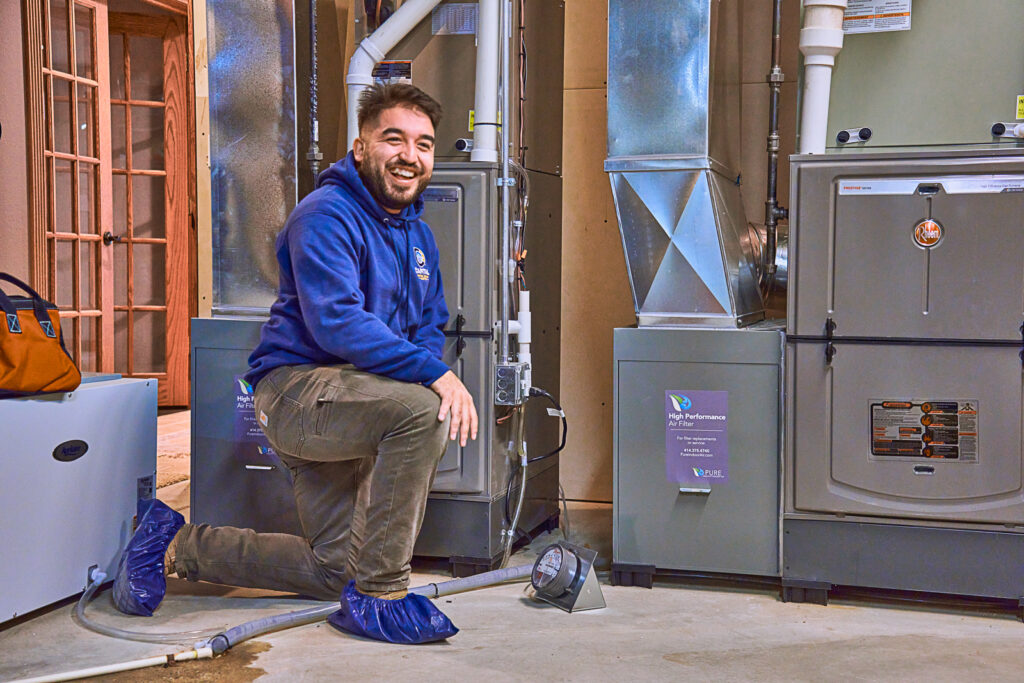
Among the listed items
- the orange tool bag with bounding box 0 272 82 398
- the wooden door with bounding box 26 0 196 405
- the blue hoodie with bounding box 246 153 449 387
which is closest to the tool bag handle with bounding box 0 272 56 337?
the orange tool bag with bounding box 0 272 82 398

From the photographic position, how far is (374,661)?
85.3 inches

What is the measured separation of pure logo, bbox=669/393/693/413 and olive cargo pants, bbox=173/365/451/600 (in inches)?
30.5

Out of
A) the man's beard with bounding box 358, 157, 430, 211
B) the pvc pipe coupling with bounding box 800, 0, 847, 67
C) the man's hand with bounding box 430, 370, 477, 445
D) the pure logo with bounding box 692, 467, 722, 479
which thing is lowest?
the pure logo with bounding box 692, 467, 722, 479

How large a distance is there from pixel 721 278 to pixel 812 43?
0.67 metres

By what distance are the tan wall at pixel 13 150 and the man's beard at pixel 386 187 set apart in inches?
98.3

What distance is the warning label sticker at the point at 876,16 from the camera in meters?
2.68

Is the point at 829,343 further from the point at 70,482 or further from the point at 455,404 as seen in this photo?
the point at 70,482

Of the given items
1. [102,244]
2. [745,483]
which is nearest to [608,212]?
[745,483]

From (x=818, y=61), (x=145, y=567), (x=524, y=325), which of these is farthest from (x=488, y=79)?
(x=145, y=567)

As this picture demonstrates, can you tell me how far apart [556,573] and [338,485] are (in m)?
0.61

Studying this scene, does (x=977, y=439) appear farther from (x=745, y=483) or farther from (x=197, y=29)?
(x=197, y=29)

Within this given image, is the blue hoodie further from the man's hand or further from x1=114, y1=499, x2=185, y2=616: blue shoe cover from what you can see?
x1=114, y1=499, x2=185, y2=616: blue shoe cover

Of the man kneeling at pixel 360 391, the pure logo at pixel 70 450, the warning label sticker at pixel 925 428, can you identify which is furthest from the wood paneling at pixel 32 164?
the warning label sticker at pixel 925 428

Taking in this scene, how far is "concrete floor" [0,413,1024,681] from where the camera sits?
2.13 metres
